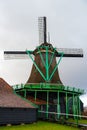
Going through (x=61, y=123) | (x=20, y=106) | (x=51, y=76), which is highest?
(x=51, y=76)

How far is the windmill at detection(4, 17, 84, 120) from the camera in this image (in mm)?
42537

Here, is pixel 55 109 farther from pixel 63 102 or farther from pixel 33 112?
pixel 33 112

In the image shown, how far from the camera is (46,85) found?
42.6 metres

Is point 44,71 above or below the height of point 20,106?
above

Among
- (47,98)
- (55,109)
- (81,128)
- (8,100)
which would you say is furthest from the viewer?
(55,109)

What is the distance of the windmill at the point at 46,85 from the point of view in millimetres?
42537

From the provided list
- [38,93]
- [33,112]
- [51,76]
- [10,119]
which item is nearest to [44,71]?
[51,76]

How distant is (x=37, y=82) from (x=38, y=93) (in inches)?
101

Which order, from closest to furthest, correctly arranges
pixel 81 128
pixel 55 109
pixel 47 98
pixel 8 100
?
pixel 81 128 → pixel 8 100 → pixel 47 98 → pixel 55 109

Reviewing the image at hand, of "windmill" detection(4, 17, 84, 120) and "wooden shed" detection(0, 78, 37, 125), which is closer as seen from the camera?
"wooden shed" detection(0, 78, 37, 125)

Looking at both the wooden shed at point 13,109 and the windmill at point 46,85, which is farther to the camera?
the windmill at point 46,85

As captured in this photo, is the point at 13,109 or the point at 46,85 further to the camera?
the point at 46,85

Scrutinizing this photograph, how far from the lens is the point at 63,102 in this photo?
47.4 metres

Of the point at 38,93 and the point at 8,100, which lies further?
the point at 38,93
